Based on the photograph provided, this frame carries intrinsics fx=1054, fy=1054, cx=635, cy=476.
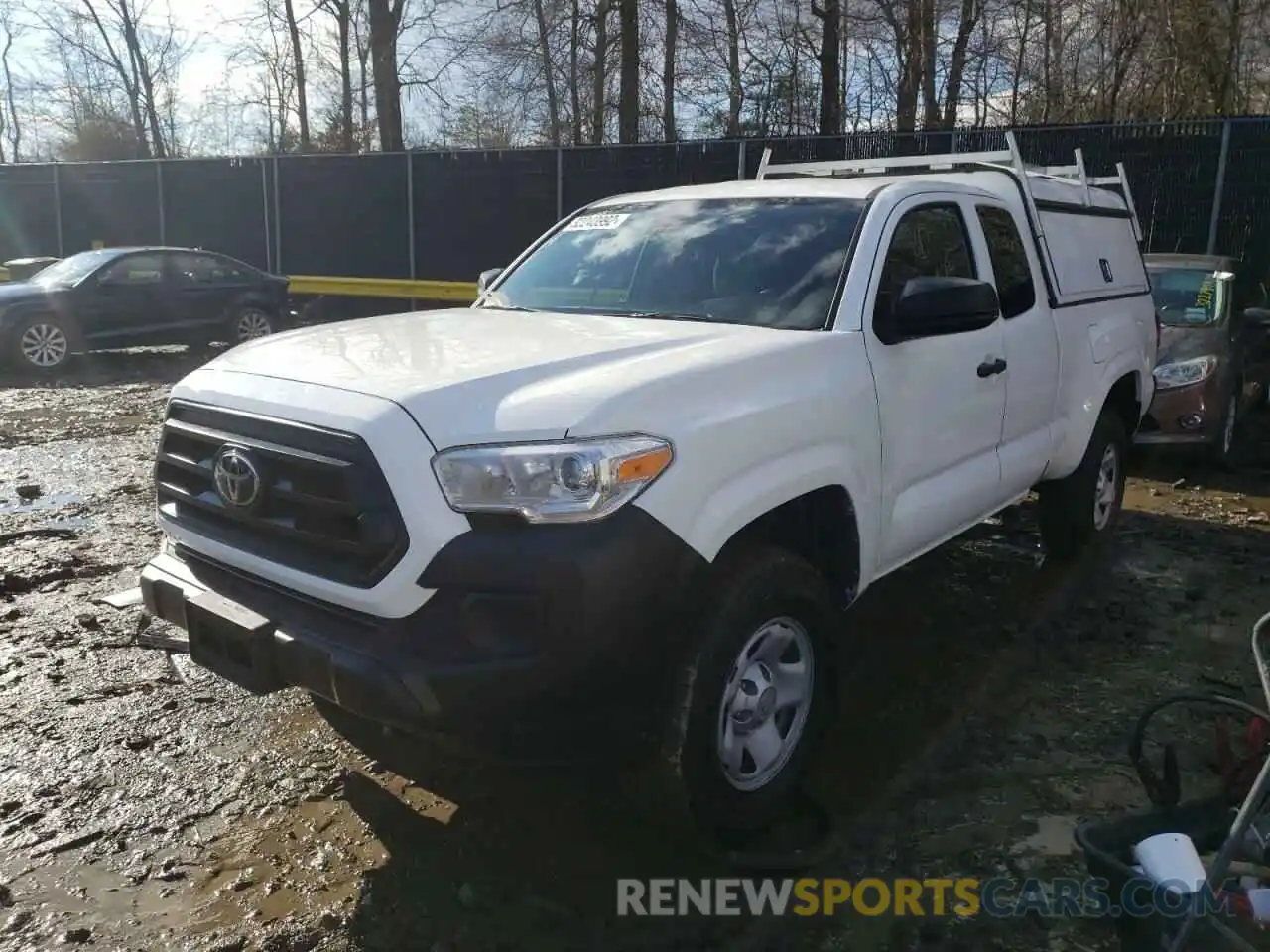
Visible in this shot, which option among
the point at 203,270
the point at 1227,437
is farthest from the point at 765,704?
the point at 203,270

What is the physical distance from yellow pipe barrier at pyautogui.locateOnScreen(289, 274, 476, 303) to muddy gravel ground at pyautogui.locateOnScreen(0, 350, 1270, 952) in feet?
37.7

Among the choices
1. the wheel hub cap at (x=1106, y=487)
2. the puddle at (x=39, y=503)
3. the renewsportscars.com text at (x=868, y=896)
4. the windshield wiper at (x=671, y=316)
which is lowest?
the renewsportscars.com text at (x=868, y=896)

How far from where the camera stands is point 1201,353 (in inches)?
301

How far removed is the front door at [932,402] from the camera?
361 cm

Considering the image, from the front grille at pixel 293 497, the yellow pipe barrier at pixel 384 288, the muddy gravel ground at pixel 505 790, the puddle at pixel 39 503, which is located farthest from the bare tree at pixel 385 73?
the front grille at pixel 293 497

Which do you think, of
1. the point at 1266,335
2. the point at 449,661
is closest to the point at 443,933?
the point at 449,661

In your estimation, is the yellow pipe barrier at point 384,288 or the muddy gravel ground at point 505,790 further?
the yellow pipe barrier at point 384,288

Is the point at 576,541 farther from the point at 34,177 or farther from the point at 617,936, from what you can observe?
the point at 34,177

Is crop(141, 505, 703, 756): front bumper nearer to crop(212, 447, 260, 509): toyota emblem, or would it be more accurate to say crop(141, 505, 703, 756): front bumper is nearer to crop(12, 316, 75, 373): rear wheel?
crop(212, 447, 260, 509): toyota emblem

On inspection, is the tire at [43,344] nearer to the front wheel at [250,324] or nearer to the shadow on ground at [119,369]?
the shadow on ground at [119,369]

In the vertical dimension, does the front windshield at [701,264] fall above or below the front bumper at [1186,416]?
above

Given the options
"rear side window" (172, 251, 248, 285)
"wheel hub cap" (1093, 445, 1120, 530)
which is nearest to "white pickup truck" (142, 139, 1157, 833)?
"wheel hub cap" (1093, 445, 1120, 530)

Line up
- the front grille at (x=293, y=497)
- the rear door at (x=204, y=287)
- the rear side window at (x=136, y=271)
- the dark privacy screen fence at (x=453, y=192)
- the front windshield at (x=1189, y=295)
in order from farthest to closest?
1. the rear door at (x=204, y=287)
2. the rear side window at (x=136, y=271)
3. the dark privacy screen fence at (x=453, y=192)
4. the front windshield at (x=1189, y=295)
5. the front grille at (x=293, y=497)

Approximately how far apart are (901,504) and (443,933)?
203 cm
